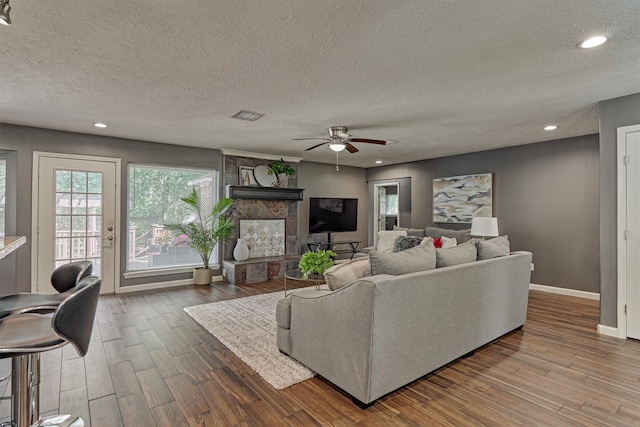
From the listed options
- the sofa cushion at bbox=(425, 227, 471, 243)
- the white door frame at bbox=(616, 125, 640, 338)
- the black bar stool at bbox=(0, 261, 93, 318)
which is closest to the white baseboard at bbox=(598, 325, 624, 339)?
the white door frame at bbox=(616, 125, 640, 338)

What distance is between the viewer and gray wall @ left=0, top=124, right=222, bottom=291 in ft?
14.1

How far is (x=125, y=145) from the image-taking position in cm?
509

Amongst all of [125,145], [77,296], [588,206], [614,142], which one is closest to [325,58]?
[77,296]

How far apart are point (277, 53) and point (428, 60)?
1.12 m

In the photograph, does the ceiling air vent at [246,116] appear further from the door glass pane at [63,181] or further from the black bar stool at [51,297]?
the door glass pane at [63,181]

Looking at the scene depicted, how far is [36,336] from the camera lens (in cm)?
143

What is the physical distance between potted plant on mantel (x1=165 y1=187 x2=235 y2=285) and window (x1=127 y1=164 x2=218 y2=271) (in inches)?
6.4

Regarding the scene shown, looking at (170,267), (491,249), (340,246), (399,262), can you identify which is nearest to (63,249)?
(170,267)

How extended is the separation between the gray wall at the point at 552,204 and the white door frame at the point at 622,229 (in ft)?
5.73

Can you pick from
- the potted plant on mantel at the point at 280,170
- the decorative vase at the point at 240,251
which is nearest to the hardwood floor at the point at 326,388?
the decorative vase at the point at 240,251

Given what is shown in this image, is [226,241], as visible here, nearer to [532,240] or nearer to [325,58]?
[325,58]

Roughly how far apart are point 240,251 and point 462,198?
433 centimetres

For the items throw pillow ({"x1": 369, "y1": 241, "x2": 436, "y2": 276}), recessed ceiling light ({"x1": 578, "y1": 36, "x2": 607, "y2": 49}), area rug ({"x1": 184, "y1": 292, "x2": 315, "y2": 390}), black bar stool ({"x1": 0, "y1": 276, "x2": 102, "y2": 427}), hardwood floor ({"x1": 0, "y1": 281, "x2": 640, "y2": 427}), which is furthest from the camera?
area rug ({"x1": 184, "y1": 292, "x2": 315, "y2": 390})

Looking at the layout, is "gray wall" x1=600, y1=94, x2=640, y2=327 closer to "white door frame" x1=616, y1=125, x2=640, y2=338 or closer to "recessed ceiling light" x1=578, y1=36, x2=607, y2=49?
"white door frame" x1=616, y1=125, x2=640, y2=338
